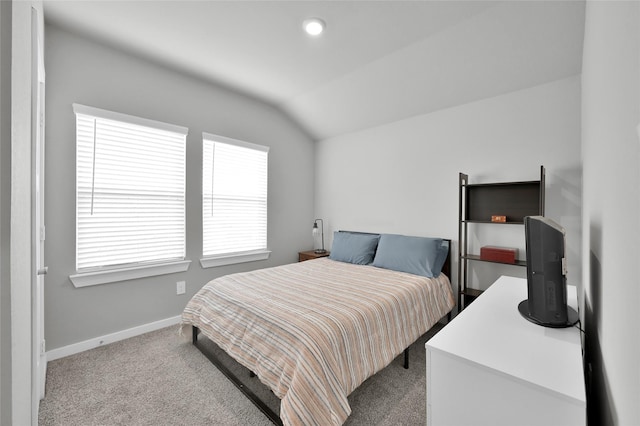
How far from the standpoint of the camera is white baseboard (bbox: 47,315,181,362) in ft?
7.61

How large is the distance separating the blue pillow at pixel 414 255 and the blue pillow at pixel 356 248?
0.18m

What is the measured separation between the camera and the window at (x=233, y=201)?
10.7ft

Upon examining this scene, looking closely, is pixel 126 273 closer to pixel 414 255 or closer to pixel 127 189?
pixel 127 189

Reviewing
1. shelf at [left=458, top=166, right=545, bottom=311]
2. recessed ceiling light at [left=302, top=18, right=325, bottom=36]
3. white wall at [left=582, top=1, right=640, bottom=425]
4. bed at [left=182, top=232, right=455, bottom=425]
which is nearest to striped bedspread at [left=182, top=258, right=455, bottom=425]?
bed at [left=182, top=232, right=455, bottom=425]

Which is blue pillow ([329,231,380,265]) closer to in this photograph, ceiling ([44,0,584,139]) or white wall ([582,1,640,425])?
ceiling ([44,0,584,139])

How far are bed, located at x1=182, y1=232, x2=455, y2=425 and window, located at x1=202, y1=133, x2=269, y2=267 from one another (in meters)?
0.87

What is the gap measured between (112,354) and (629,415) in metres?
3.15

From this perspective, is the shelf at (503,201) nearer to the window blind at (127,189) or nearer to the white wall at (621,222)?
the white wall at (621,222)

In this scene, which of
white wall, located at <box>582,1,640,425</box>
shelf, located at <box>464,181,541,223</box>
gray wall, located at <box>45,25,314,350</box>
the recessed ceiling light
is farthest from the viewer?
shelf, located at <box>464,181,541,223</box>

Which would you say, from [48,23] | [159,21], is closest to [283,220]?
[159,21]

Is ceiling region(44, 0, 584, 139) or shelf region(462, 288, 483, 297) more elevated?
ceiling region(44, 0, 584, 139)

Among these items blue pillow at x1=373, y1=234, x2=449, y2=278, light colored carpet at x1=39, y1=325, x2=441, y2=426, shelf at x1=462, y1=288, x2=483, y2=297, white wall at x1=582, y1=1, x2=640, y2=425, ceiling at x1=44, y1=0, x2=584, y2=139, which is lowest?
light colored carpet at x1=39, y1=325, x2=441, y2=426

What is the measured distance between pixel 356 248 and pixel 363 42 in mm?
2178

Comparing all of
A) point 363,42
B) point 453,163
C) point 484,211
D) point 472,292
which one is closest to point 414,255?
point 472,292
